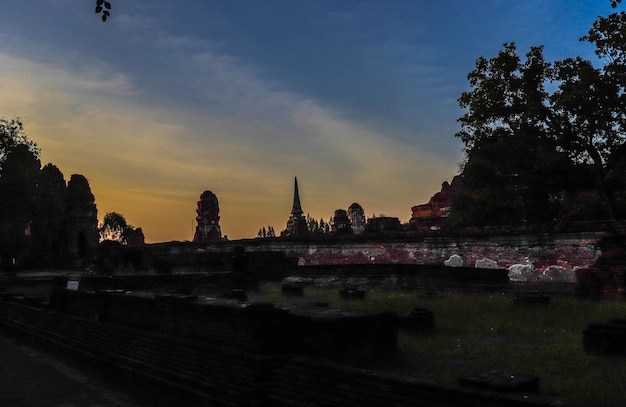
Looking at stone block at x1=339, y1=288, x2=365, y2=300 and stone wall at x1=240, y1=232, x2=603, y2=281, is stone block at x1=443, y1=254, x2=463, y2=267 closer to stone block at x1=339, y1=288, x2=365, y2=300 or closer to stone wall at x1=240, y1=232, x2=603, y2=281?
stone wall at x1=240, y1=232, x2=603, y2=281

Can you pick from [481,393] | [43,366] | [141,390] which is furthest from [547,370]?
[43,366]

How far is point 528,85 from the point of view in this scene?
24.7m

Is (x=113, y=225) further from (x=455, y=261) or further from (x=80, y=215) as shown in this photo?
(x=455, y=261)

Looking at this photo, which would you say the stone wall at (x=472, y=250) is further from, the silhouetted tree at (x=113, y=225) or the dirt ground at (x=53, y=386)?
the silhouetted tree at (x=113, y=225)

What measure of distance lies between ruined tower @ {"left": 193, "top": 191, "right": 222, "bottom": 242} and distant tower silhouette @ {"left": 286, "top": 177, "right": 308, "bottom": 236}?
4525mm

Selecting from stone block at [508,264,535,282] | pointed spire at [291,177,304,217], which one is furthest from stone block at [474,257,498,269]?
pointed spire at [291,177,304,217]

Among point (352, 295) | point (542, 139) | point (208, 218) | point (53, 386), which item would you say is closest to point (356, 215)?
point (208, 218)

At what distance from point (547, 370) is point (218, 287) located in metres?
12.2

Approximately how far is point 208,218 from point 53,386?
94.2ft

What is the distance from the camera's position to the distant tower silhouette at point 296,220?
3476 cm

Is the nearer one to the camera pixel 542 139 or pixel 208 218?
pixel 542 139

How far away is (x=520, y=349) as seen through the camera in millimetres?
6039

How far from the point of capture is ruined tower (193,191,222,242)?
36.2 m

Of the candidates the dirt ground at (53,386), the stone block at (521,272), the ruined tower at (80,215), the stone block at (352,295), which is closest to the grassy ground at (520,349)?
the stone block at (352,295)
